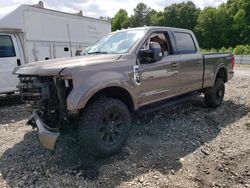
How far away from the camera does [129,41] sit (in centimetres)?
515

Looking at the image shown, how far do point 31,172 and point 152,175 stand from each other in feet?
5.46

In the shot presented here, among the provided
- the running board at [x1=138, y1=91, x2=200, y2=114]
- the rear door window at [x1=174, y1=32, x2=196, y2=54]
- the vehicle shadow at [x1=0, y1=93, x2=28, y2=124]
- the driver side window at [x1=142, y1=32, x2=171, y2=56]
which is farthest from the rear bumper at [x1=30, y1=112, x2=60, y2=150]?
the rear door window at [x1=174, y1=32, x2=196, y2=54]

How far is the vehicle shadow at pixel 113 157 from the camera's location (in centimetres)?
390

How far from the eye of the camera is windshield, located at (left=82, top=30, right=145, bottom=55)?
505 centimetres

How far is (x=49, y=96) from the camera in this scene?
4156 mm

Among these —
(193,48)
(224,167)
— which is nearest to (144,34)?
(193,48)

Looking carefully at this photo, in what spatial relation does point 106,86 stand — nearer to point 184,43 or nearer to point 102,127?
point 102,127

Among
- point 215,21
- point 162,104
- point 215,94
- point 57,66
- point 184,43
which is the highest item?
point 215,21

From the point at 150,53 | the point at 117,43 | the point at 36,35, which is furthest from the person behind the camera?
the point at 36,35

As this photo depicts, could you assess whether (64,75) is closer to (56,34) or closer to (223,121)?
(223,121)

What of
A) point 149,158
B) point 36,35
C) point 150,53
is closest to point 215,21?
point 36,35

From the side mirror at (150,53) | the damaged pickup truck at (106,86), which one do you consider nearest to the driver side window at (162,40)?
the damaged pickup truck at (106,86)

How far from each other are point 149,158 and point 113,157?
55 cm

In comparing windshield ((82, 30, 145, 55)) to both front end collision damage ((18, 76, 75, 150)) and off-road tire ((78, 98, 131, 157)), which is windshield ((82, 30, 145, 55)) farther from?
front end collision damage ((18, 76, 75, 150))
